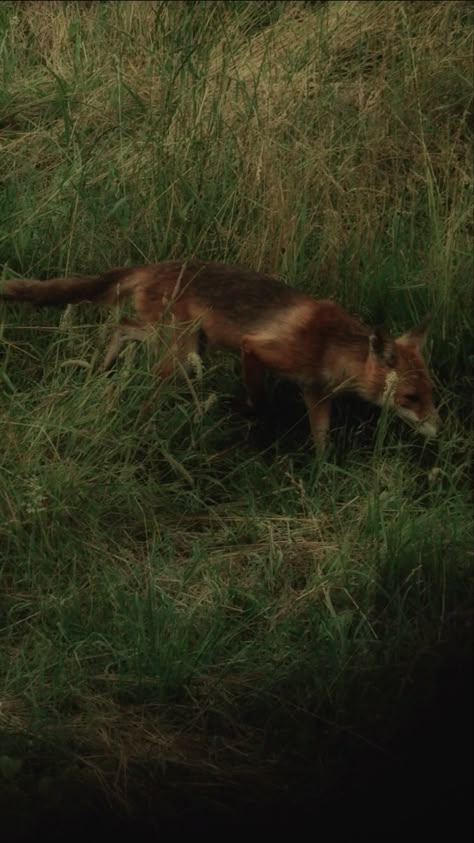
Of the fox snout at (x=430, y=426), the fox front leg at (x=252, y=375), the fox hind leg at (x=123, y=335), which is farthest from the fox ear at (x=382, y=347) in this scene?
the fox hind leg at (x=123, y=335)

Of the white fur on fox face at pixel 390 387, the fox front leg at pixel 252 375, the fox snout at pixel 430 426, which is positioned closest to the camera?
the white fur on fox face at pixel 390 387

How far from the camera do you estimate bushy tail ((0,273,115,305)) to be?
22.1 feet

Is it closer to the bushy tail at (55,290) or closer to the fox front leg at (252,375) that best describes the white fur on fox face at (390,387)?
the fox front leg at (252,375)

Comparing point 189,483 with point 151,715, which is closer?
point 151,715

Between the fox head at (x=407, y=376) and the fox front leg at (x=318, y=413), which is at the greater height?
the fox head at (x=407, y=376)

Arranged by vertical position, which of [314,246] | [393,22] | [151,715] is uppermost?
[393,22]

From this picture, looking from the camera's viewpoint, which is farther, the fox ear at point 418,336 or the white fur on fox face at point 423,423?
the fox ear at point 418,336

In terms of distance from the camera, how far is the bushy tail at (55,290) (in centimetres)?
675

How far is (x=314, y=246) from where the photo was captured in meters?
7.39

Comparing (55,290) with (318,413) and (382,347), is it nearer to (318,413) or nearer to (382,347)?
(318,413)

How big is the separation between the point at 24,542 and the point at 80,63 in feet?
9.83

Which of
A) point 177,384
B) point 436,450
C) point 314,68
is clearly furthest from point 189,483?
point 314,68

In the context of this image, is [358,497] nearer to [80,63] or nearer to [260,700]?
[260,700]

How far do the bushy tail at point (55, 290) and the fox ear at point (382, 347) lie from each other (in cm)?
115
